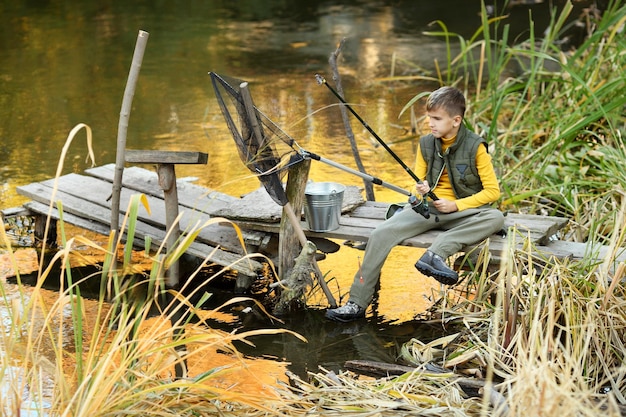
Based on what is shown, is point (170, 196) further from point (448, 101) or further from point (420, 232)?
point (448, 101)

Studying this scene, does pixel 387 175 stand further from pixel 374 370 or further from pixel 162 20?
pixel 162 20

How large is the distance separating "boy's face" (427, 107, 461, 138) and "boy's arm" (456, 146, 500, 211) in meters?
0.18

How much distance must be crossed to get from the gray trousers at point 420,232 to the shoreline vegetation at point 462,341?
0.19 meters

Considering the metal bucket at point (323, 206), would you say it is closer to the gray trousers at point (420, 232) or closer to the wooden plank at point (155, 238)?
the gray trousers at point (420, 232)

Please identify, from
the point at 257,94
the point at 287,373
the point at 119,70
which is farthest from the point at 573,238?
the point at 119,70

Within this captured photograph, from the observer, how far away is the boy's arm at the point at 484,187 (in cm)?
451

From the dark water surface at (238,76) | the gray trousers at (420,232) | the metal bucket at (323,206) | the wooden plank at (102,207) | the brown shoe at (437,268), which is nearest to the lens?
the brown shoe at (437,268)

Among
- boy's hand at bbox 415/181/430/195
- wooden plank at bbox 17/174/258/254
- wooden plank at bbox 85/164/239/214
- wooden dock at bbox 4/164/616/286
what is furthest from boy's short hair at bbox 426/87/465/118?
wooden plank at bbox 85/164/239/214

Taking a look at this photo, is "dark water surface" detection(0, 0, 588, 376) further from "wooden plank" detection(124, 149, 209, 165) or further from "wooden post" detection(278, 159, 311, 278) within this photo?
"wooden plank" detection(124, 149, 209, 165)

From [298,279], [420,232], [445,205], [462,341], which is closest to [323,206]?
[298,279]

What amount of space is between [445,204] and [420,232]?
0.72 feet

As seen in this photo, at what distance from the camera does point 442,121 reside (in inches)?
174

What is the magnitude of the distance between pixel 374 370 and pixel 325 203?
990 millimetres

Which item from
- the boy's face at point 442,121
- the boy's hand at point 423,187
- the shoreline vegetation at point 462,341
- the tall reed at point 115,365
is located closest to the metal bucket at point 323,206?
the boy's hand at point 423,187
